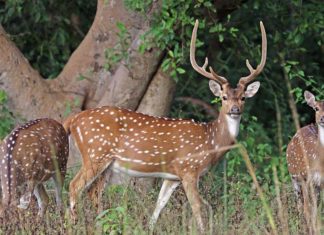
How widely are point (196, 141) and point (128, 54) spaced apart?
156 cm

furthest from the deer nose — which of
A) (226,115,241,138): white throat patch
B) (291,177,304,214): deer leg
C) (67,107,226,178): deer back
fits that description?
(291,177,304,214): deer leg

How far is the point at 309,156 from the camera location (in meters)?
10.2

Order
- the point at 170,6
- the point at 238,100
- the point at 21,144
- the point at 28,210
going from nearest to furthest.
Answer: the point at 28,210 → the point at 21,144 → the point at 238,100 → the point at 170,6

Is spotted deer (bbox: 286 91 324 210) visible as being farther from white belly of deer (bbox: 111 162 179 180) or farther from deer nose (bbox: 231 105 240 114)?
white belly of deer (bbox: 111 162 179 180)

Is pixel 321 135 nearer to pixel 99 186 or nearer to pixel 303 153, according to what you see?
pixel 303 153

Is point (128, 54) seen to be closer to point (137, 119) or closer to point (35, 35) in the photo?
point (137, 119)

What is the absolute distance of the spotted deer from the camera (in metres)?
9.91

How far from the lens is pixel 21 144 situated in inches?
375

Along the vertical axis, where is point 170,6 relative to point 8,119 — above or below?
above

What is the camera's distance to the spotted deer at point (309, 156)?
32.5 ft

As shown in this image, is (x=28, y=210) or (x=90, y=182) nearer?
(x=28, y=210)

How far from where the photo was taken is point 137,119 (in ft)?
33.7

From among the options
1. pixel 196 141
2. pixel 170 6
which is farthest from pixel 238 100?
pixel 170 6

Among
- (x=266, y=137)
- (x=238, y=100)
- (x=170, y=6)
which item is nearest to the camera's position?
(x=238, y=100)
